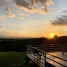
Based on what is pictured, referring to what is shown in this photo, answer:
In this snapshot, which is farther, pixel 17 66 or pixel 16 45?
pixel 16 45

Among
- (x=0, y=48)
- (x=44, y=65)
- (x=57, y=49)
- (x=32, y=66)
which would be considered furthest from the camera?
(x=0, y=48)

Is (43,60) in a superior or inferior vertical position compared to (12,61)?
superior

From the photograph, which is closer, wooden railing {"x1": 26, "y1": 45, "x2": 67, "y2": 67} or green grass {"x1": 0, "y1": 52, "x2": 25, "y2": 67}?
wooden railing {"x1": 26, "y1": 45, "x2": 67, "y2": 67}

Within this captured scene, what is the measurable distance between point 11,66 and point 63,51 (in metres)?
6.59

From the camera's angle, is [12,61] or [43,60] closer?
[43,60]

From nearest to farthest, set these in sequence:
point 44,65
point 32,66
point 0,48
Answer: point 44,65, point 32,66, point 0,48

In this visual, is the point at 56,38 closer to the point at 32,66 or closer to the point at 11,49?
the point at 11,49

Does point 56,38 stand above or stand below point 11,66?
above

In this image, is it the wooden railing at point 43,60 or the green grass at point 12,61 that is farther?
the green grass at point 12,61

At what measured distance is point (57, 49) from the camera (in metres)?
20.2

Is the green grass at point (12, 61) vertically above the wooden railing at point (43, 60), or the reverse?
the wooden railing at point (43, 60)

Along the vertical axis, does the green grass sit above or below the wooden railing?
below

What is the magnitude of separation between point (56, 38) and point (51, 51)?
13.9m

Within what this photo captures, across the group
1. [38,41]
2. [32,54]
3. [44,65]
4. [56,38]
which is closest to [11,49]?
[38,41]
